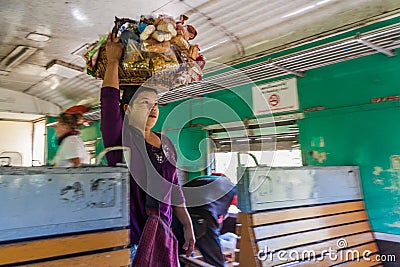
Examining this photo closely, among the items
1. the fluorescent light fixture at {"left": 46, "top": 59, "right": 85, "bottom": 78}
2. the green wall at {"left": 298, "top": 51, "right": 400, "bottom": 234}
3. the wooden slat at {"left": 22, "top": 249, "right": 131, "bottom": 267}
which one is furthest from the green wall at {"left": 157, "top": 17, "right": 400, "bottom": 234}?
the fluorescent light fixture at {"left": 46, "top": 59, "right": 85, "bottom": 78}

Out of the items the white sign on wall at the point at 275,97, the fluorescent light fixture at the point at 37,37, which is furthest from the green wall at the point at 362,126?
the fluorescent light fixture at the point at 37,37

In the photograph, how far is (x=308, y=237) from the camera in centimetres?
241

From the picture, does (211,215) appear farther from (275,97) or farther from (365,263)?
(275,97)

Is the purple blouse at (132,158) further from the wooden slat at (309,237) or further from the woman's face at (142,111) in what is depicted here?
the wooden slat at (309,237)

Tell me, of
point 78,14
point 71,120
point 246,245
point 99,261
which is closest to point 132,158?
point 99,261

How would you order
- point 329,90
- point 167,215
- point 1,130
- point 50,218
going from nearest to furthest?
1. point 50,218
2. point 167,215
3. point 329,90
4. point 1,130

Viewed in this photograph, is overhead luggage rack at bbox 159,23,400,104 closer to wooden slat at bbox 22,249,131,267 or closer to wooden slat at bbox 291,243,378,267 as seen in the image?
wooden slat at bbox 291,243,378,267

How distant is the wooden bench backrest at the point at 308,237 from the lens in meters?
2.14

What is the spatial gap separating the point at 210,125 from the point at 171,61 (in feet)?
10.5

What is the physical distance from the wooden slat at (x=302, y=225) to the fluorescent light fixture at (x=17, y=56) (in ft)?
12.0

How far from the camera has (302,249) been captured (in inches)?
91.6

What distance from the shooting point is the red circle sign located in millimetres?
3973

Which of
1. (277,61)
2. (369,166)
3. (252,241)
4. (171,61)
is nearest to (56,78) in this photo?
(277,61)

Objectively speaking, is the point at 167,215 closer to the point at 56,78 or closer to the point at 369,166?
the point at 369,166
